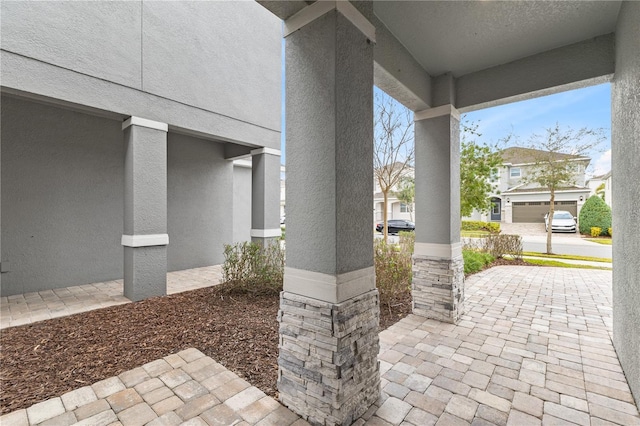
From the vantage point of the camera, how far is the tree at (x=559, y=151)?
11.4 m

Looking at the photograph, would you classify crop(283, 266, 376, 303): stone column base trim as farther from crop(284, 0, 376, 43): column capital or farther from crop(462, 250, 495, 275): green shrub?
crop(462, 250, 495, 275): green shrub

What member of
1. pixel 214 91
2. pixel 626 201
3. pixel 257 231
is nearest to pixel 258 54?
pixel 214 91

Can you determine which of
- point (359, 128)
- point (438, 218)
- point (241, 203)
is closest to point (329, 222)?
point (359, 128)

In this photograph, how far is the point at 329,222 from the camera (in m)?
2.17

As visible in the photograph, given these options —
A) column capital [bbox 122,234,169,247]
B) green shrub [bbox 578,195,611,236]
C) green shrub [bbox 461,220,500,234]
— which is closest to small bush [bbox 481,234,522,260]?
green shrub [bbox 461,220,500,234]

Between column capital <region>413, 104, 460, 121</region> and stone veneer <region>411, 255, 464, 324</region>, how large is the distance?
7.22 feet

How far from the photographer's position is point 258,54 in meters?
7.45

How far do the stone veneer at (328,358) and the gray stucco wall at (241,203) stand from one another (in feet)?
25.1

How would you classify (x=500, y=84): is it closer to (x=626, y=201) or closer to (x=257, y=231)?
(x=626, y=201)

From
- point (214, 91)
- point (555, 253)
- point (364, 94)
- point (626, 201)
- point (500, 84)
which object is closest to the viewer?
point (364, 94)

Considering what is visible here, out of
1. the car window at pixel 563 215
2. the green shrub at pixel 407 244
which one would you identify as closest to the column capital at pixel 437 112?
the green shrub at pixel 407 244

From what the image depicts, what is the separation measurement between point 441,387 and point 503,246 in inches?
361

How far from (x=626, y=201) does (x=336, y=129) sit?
3.08 m

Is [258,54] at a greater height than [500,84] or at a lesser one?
greater
